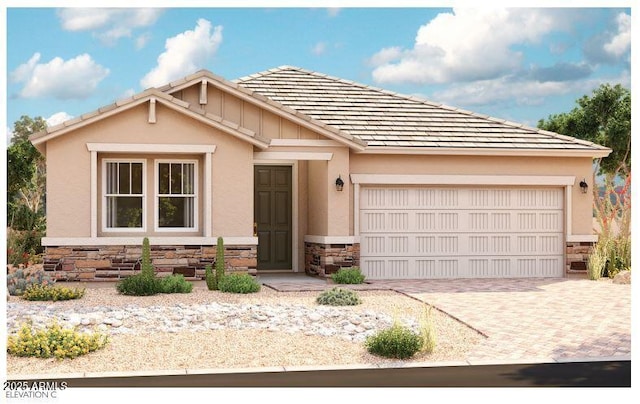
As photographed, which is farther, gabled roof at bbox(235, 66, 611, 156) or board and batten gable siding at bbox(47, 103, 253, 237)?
gabled roof at bbox(235, 66, 611, 156)

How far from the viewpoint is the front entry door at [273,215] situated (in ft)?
64.5

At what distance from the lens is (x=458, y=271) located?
19141 millimetres

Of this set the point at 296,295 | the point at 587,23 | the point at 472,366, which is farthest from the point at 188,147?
the point at 587,23

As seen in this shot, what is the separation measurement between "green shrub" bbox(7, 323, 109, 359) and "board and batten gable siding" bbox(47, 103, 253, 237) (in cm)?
629

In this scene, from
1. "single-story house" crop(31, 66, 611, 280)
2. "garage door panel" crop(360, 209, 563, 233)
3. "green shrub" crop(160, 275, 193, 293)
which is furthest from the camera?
"garage door panel" crop(360, 209, 563, 233)

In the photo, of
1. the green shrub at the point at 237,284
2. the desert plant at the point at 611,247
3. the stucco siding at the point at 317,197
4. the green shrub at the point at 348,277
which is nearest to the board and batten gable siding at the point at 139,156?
the green shrub at the point at 237,284

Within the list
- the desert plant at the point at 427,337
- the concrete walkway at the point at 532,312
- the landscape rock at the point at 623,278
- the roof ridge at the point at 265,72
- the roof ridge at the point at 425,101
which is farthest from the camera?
the roof ridge at the point at 265,72

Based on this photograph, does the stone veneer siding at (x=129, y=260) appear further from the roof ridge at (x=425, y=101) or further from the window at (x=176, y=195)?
the roof ridge at (x=425, y=101)

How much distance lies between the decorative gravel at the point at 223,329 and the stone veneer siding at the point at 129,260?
1.76m

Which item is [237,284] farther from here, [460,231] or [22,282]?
[460,231]

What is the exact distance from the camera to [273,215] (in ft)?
64.9

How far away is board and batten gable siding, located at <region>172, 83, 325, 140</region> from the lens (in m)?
18.1

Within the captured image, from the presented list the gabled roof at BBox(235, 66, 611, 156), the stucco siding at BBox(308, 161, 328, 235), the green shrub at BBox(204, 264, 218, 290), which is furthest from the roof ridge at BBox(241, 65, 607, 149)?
the green shrub at BBox(204, 264, 218, 290)

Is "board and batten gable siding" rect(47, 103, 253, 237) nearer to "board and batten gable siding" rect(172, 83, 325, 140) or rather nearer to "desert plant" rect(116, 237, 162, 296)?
"board and batten gable siding" rect(172, 83, 325, 140)
